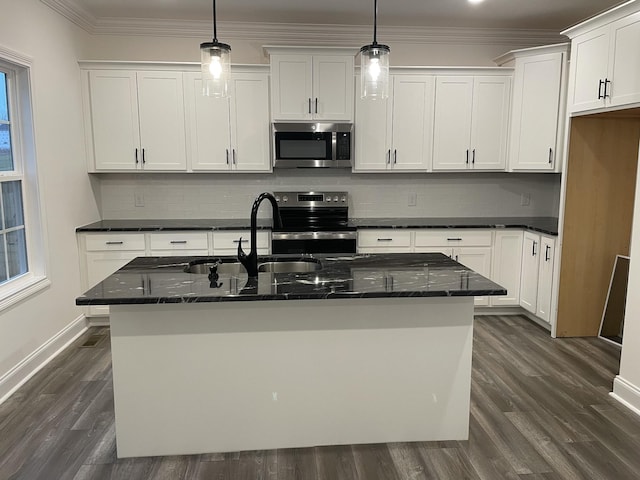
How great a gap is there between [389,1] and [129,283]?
3105mm

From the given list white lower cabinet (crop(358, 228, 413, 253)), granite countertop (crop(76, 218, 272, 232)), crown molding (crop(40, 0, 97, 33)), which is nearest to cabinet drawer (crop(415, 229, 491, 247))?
white lower cabinet (crop(358, 228, 413, 253))

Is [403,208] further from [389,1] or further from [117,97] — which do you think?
[117,97]

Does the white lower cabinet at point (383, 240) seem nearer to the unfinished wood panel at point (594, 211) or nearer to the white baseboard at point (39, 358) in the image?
the unfinished wood panel at point (594, 211)

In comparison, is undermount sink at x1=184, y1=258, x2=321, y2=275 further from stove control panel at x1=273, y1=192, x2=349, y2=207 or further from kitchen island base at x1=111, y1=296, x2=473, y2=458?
stove control panel at x1=273, y1=192, x2=349, y2=207

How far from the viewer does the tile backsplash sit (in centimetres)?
491

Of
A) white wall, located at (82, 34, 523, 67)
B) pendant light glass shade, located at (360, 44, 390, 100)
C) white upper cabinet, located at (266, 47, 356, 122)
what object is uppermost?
white wall, located at (82, 34, 523, 67)

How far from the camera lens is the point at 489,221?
480 cm

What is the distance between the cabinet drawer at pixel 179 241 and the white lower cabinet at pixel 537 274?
2.93m

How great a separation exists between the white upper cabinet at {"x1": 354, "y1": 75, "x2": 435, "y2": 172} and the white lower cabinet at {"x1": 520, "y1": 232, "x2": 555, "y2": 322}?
1.23 meters

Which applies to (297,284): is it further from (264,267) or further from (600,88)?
(600,88)

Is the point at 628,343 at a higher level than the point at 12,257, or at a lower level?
lower

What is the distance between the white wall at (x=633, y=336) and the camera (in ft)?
9.46

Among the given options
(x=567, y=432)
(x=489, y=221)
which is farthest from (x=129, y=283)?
(x=489, y=221)

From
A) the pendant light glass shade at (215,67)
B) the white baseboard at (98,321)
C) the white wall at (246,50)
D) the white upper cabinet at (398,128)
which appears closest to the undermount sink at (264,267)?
the pendant light glass shade at (215,67)
